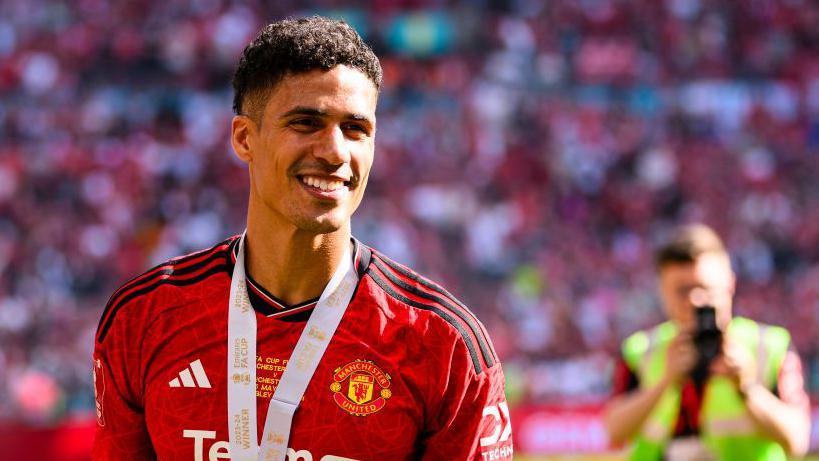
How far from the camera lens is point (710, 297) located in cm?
420

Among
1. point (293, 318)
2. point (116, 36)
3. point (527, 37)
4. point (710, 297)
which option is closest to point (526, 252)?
point (527, 37)

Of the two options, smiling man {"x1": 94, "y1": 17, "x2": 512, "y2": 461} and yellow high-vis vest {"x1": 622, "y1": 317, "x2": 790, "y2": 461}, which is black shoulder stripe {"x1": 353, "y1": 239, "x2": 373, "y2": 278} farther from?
yellow high-vis vest {"x1": 622, "y1": 317, "x2": 790, "y2": 461}

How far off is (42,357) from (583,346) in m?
7.14

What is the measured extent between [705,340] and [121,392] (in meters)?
2.09

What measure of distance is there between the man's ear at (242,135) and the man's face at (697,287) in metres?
1.94

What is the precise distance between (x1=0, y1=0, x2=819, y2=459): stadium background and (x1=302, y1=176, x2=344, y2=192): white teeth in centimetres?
1112

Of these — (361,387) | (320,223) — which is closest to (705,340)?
(361,387)

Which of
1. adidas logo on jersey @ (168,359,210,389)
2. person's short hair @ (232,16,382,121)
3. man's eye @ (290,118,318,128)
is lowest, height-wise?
adidas logo on jersey @ (168,359,210,389)

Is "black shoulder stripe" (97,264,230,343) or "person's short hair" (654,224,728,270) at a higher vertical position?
"person's short hair" (654,224,728,270)

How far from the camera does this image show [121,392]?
2.82 metres

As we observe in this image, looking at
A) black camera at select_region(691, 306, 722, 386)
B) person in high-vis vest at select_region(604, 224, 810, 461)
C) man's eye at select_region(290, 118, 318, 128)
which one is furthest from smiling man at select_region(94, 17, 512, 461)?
person in high-vis vest at select_region(604, 224, 810, 461)

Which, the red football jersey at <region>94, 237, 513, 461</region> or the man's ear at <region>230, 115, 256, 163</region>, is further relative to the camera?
the man's ear at <region>230, 115, 256, 163</region>

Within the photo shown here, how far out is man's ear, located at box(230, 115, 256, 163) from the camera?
9.19 ft

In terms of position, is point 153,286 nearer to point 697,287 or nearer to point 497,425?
point 497,425
